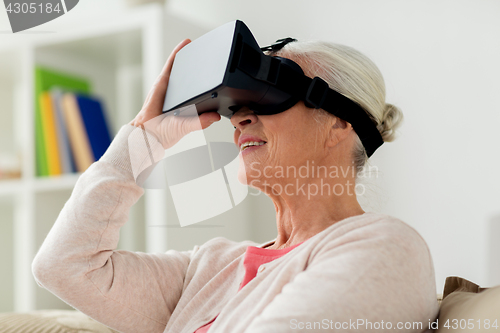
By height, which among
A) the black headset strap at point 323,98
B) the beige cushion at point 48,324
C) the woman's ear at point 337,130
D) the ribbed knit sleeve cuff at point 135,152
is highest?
the black headset strap at point 323,98

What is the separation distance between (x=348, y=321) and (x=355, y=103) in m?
0.49

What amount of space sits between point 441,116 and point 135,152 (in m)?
0.91

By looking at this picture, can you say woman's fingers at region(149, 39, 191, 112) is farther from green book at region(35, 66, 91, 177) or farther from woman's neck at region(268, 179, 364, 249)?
green book at region(35, 66, 91, 177)

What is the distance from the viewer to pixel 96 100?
6.18ft

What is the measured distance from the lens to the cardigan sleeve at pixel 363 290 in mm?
646

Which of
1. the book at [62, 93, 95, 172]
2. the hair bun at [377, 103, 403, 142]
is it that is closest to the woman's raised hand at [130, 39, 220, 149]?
the hair bun at [377, 103, 403, 142]

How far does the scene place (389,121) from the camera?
3.49 feet

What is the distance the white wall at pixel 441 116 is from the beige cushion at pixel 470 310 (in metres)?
0.47

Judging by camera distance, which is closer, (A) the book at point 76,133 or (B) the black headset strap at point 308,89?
(B) the black headset strap at point 308,89

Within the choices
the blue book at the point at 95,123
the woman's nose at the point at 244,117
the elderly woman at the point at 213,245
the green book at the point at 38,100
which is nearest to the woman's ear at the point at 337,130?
the elderly woman at the point at 213,245

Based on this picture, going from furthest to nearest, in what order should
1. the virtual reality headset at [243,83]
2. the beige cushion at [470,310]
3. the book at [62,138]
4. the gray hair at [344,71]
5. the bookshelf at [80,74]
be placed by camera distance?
the book at [62,138], the bookshelf at [80,74], the gray hair at [344,71], the virtual reality headset at [243,83], the beige cushion at [470,310]

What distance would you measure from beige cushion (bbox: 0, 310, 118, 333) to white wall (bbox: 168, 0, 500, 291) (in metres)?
0.77

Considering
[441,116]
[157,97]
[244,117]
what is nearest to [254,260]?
[244,117]

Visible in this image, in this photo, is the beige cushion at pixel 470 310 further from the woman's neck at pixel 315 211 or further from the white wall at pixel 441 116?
the white wall at pixel 441 116
